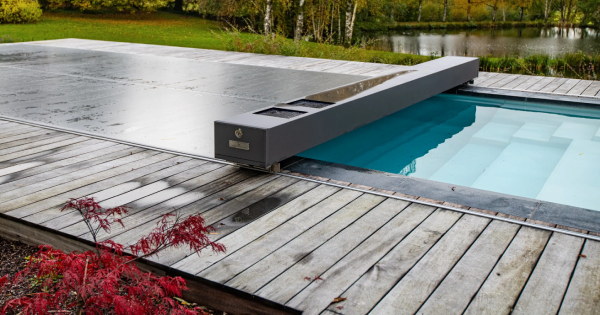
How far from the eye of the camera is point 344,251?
7.50 ft

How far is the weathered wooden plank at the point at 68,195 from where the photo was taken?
260cm

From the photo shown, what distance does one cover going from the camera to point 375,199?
2.85 metres

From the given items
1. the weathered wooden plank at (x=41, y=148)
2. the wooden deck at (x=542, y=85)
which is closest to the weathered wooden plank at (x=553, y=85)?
the wooden deck at (x=542, y=85)

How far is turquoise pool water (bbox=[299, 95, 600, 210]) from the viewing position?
13.0 feet

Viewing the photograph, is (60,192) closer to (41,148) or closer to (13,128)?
(41,148)

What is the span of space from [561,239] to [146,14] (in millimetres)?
23788

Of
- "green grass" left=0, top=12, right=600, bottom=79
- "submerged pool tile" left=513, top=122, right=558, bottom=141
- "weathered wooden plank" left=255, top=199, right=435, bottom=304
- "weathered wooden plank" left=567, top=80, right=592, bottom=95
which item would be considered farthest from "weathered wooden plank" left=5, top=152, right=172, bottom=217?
"green grass" left=0, top=12, right=600, bottom=79

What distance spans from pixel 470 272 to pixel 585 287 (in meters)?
0.40

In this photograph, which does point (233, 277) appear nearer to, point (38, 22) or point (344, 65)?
point (344, 65)

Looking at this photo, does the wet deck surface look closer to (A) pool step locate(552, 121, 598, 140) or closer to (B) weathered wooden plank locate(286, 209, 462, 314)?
(B) weathered wooden plank locate(286, 209, 462, 314)

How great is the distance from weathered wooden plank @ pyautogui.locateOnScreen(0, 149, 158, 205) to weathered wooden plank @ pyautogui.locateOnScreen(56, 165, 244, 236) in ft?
0.83

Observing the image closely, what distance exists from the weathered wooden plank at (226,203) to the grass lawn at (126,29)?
9931 millimetres

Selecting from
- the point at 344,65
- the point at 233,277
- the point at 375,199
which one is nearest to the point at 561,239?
the point at 375,199

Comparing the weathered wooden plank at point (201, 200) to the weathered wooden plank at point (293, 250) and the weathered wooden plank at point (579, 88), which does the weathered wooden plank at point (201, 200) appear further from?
the weathered wooden plank at point (579, 88)
